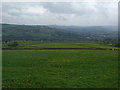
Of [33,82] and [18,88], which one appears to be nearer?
[18,88]

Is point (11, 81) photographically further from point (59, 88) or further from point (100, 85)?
point (100, 85)

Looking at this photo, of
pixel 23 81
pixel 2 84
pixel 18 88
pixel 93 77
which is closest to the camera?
pixel 18 88

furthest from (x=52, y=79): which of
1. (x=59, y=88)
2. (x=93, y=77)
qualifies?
(x=93, y=77)

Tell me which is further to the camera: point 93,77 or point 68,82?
point 93,77

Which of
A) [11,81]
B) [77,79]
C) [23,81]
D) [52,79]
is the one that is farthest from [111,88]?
[11,81]

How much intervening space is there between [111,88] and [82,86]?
6.35 ft

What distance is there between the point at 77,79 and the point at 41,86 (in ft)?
10.9

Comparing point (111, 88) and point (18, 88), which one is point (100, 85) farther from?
point (18, 88)

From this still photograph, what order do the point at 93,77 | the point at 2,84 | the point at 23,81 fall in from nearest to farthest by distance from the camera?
the point at 2,84 → the point at 23,81 → the point at 93,77

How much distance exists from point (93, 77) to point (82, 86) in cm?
309

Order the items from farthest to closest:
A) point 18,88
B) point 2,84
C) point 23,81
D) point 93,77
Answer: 1. point 93,77
2. point 23,81
3. point 2,84
4. point 18,88

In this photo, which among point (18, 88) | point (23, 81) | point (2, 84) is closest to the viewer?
point (18, 88)

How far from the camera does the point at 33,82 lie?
13.3 meters

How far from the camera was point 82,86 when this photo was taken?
1241 centimetres
